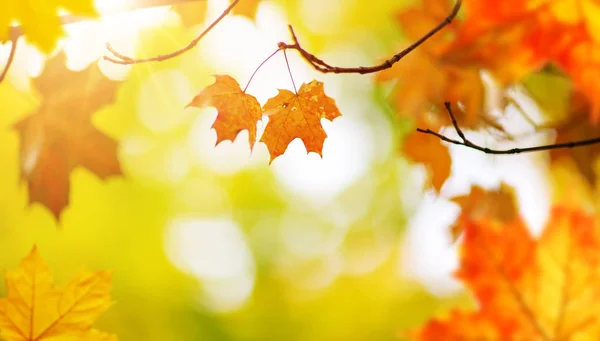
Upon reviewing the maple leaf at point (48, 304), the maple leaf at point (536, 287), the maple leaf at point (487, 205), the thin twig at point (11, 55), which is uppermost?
the maple leaf at point (487, 205)

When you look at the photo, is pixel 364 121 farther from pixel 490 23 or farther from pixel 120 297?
pixel 490 23

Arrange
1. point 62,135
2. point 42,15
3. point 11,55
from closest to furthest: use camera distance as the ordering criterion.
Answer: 1. point 42,15
2. point 11,55
3. point 62,135

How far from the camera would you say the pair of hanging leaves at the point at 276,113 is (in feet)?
2.67

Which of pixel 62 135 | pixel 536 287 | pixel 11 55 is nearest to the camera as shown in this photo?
pixel 11 55

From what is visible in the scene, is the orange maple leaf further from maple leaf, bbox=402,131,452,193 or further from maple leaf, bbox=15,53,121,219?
maple leaf, bbox=402,131,452,193

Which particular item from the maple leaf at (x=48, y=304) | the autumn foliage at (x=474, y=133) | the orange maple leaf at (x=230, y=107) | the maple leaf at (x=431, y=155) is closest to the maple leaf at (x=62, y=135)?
the autumn foliage at (x=474, y=133)

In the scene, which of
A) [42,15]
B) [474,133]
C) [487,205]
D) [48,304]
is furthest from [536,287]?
[42,15]

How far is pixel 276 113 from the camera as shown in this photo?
0.81 meters

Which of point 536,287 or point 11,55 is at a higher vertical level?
point 11,55

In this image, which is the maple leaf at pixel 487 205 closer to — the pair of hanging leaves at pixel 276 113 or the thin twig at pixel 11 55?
the pair of hanging leaves at pixel 276 113

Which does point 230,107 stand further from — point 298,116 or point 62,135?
point 62,135

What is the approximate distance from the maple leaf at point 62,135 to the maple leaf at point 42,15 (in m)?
0.29

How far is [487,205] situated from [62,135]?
3.67 ft

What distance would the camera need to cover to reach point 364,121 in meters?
4.47
